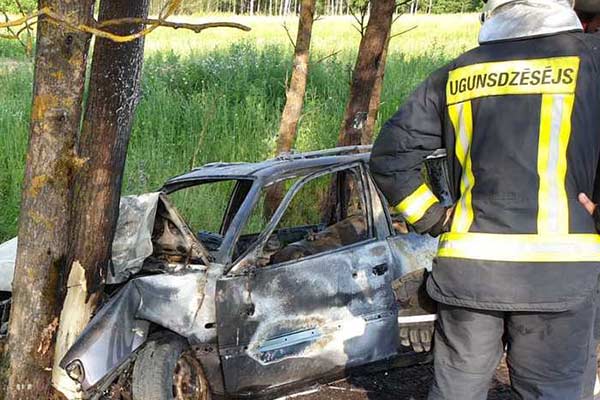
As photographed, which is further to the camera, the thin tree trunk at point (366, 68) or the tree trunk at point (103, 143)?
the thin tree trunk at point (366, 68)

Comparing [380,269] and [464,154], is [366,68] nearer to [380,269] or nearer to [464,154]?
[380,269]

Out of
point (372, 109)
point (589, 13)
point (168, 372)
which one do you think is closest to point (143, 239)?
point (168, 372)

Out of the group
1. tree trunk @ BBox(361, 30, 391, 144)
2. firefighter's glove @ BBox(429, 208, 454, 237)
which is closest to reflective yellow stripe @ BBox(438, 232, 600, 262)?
Answer: firefighter's glove @ BBox(429, 208, 454, 237)

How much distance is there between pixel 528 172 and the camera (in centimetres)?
268

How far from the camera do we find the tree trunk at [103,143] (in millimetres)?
4250

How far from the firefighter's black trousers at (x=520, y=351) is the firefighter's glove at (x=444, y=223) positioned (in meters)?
0.29

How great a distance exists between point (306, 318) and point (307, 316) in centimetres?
1

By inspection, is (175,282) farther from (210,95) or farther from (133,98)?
(210,95)

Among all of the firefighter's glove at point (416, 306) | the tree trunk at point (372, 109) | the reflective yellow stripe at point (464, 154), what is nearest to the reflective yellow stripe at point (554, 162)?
the reflective yellow stripe at point (464, 154)

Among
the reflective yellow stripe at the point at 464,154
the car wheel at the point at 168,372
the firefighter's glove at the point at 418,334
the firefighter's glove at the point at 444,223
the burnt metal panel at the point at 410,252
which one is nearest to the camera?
the reflective yellow stripe at the point at 464,154

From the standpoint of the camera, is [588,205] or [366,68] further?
[366,68]

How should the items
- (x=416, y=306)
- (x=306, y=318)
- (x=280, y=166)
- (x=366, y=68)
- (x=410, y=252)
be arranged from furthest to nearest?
(x=366, y=68) < (x=410, y=252) < (x=280, y=166) < (x=306, y=318) < (x=416, y=306)

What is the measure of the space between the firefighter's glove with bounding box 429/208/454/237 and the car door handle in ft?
6.29

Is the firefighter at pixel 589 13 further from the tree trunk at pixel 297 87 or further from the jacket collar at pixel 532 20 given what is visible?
the tree trunk at pixel 297 87
